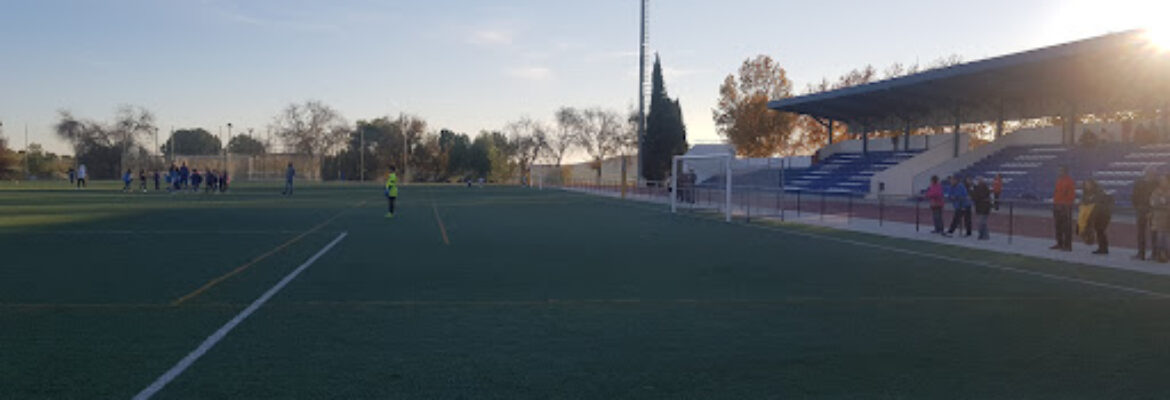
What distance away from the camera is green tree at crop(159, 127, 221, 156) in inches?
4985

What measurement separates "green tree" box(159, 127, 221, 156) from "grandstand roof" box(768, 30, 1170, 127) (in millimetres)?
109587

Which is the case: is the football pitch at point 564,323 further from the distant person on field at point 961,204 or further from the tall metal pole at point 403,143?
the tall metal pole at point 403,143

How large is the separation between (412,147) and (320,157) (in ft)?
36.1

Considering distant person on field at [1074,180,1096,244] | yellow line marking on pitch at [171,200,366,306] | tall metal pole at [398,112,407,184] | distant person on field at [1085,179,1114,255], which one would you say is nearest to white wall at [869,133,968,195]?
distant person on field at [1074,180,1096,244]

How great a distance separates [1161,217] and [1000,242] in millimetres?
3957

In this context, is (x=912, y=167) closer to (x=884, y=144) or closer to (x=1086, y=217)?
(x=884, y=144)

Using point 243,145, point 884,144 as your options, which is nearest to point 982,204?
point 884,144

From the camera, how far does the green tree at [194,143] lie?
126625 millimetres

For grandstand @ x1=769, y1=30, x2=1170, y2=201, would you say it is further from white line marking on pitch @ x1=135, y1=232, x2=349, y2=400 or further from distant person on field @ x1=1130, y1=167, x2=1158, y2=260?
white line marking on pitch @ x1=135, y1=232, x2=349, y2=400

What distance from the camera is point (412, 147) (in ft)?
319

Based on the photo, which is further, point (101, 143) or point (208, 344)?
point (101, 143)

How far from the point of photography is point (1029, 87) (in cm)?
3347

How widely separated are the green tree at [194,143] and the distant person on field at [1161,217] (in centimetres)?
13106

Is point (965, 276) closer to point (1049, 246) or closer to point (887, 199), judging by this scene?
point (1049, 246)
